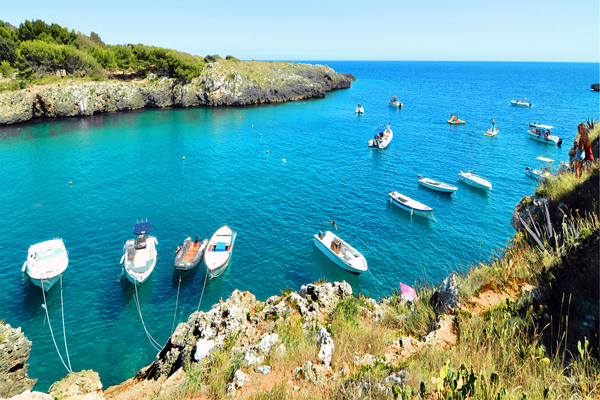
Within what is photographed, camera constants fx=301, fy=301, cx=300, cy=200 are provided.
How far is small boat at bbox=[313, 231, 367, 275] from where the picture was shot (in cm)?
2514

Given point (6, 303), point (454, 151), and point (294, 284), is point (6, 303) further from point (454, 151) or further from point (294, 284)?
point (454, 151)

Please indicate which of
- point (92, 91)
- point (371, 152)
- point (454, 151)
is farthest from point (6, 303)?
point (92, 91)

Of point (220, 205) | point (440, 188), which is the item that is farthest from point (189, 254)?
point (440, 188)

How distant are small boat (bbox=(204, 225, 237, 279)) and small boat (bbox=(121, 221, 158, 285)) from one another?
446 centimetres

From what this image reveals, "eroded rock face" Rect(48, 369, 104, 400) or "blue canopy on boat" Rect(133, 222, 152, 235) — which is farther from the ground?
"blue canopy on boat" Rect(133, 222, 152, 235)

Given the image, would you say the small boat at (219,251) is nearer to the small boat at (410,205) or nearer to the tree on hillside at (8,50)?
the small boat at (410,205)

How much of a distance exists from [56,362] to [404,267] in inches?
990

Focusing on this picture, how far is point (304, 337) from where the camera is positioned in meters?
9.67

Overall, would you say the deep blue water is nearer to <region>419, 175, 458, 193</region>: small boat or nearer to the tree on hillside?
<region>419, 175, 458, 193</region>: small boat

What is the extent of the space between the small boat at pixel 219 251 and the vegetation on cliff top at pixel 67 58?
2814 inches

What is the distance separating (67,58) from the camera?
7700 centimetres

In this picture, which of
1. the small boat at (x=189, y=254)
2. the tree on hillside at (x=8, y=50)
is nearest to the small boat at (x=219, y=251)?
the small boat at (x=189, y=254)

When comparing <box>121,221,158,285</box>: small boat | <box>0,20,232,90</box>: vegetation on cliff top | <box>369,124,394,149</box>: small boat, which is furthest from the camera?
<box>0,20,232,90</box>: vegetation on cliff top

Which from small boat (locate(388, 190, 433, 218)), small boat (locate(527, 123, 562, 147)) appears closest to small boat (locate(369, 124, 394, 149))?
small boat (locate(388, 190, 433, 218))
